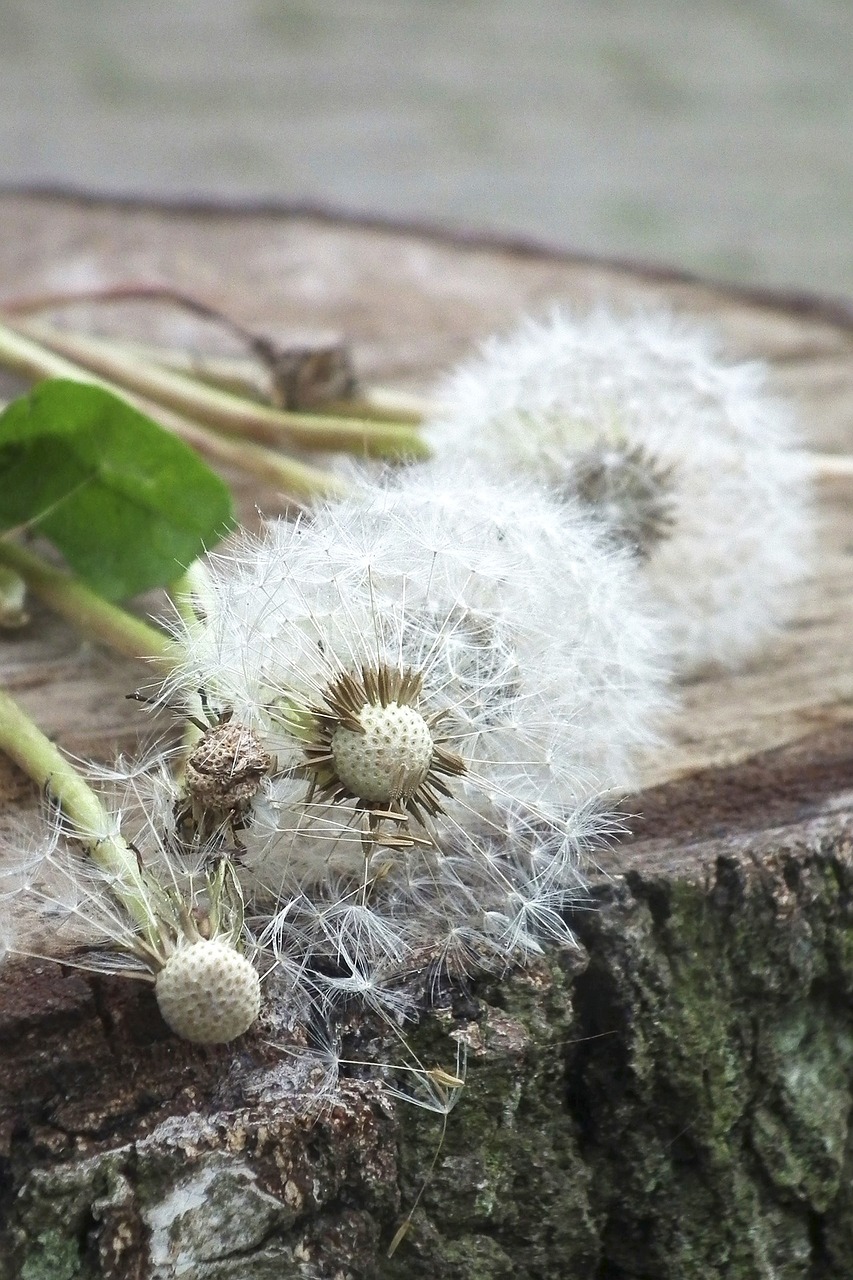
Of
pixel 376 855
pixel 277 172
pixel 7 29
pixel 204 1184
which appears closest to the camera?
pixel 204 1184

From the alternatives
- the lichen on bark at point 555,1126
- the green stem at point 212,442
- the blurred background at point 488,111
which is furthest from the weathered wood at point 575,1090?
the blurred background at point 488,111

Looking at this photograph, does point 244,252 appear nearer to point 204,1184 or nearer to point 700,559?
point 700,559

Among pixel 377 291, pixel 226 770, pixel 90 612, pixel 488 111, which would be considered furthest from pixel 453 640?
pixel 488 111

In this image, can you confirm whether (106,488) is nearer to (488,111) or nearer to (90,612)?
(90,612)

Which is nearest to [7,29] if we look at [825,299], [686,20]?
[686,20]

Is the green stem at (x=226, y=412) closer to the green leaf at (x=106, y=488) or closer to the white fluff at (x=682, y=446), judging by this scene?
the white fluff at (x=682, y=446)
